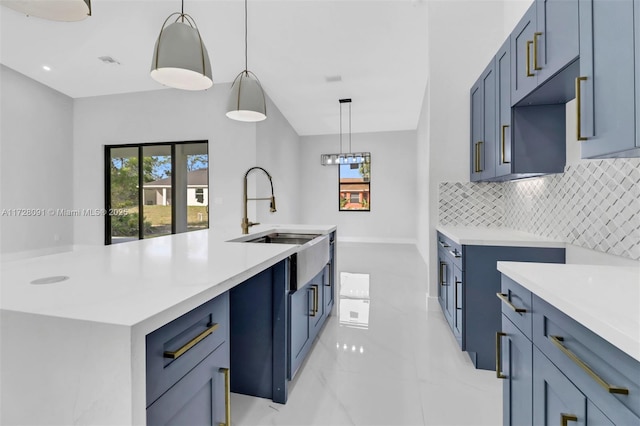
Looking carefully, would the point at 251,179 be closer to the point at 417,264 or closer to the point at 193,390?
the point at 417,264

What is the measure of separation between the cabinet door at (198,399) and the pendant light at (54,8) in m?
1.67

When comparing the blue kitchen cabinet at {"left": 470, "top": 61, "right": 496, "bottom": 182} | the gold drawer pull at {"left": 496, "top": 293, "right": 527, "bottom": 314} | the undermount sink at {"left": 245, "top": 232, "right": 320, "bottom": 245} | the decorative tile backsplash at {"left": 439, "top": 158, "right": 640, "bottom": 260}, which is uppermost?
the blue kitchen cabinet at {"left": 470, "top": 61, "right": 496, "bottom": 182}

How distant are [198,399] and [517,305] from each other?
116cm

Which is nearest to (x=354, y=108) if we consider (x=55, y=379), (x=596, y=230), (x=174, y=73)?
(x=174, y=73)

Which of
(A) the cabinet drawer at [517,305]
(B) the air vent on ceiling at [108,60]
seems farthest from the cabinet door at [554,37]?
(B) the air vent on ceiling at [108,60]

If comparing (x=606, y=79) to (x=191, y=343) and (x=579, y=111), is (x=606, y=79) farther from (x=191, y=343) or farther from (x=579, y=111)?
(x=191, y=343)

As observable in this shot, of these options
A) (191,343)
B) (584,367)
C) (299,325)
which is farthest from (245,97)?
(584,367)

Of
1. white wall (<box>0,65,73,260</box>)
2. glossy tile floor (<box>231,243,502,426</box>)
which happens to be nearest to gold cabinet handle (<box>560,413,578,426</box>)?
glossy tile floor (<box>231,243,502,426</box>)

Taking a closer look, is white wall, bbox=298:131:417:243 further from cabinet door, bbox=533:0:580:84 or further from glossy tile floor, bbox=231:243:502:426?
cabinet door, bbox=533:0:580:84

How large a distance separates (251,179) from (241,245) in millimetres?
3729

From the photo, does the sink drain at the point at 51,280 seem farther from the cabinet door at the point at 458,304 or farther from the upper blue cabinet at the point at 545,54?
the cabinet door at the point at 458,304

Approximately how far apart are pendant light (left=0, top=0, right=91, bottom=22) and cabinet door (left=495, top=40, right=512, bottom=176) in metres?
2.47

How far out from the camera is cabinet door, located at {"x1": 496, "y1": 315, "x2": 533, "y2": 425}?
3.33ft

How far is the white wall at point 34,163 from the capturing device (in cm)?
485
